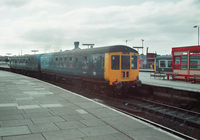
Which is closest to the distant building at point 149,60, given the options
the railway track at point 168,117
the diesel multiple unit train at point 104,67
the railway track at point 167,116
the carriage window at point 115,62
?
the diesel multiple unit train at point 104,67

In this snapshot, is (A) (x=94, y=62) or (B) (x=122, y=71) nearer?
(B) (x=122, y=71)

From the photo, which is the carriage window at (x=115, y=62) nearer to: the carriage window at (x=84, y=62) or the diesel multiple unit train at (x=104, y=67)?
the diesel multiple unit train at (x=104, y=67)

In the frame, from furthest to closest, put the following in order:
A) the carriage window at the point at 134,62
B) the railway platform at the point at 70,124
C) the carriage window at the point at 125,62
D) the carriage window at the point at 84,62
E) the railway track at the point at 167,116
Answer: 1. the carriage window at the point at 84,62
2. the carriage window at the point at 134,62
3. the carriage window at the point at 125,62
4. the railway track at the point at 167,116
5. the railway platform at the point at 70,124

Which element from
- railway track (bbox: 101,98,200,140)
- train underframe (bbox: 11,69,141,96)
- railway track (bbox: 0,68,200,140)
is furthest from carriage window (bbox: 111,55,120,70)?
railway track (bbox: 101,98,200,140)

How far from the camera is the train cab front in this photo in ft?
43.2

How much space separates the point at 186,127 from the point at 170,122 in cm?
73

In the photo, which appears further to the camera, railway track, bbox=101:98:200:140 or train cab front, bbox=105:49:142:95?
train cab front, bbox=105:49:142:95

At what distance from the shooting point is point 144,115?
32.6ft

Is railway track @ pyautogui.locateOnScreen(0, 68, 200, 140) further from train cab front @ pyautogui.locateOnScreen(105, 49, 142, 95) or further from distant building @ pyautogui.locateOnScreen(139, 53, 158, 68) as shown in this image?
distant building @ pyautogui.locateOnScreen(139, 53, 158, 68)

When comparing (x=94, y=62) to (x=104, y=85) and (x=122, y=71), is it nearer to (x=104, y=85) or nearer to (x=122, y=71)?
(x=104, y=85)

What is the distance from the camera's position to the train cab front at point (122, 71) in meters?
13.2

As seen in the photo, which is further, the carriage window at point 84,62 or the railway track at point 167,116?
the carriage window at point 84,62

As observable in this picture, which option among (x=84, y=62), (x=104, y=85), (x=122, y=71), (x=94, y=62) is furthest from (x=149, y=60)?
(x=104, y=85)

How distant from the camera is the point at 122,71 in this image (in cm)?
1374
